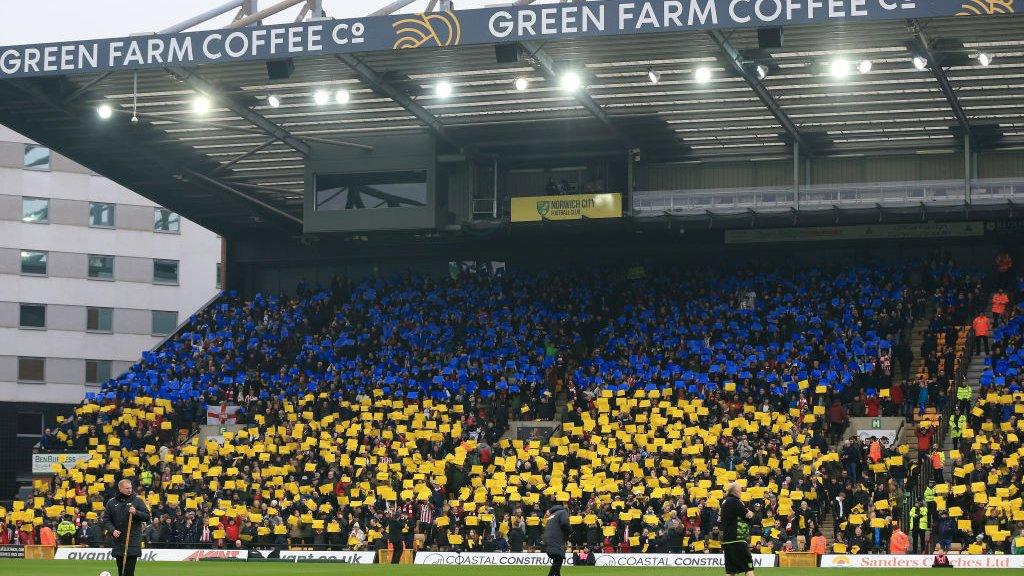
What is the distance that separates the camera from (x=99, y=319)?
252ft

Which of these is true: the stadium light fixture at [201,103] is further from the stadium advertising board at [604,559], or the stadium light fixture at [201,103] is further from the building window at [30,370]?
the building window at [30,370]

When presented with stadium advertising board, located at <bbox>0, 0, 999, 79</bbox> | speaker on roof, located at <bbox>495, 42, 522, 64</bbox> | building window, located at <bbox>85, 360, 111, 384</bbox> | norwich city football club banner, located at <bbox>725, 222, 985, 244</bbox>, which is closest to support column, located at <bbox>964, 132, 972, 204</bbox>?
norwich city football club banner, located at <bbox>725, 222, 985, 244</bbox>

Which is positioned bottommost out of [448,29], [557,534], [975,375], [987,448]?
[557,534]

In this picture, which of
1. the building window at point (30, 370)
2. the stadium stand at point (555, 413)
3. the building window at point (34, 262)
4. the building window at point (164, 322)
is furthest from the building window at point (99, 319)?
the stadium stand at point (555, 413)

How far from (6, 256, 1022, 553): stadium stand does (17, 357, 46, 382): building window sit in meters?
23.5

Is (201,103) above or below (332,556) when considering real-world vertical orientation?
above

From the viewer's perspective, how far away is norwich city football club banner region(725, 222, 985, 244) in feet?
153

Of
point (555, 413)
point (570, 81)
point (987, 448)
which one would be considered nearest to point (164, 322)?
point (555, 413)

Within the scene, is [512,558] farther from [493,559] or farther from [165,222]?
[165,222]

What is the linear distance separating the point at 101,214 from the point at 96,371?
779 cm

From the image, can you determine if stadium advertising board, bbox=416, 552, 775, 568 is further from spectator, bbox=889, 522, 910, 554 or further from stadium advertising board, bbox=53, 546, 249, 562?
stadium advertising board, bbox=53, 546, 249, 562

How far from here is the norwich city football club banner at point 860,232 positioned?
46750mm

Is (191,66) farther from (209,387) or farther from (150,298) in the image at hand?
(150,298)

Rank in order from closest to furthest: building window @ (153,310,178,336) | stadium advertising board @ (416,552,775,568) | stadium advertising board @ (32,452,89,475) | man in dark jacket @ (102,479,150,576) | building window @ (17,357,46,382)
A: man in dark jacket @ (102,479,150,576) → stadium advertising board @ (416,552,775,568) → stadium advertising board @ (32,452,89,475) → building window @ (17,357,46,382) → building window @ (153,310,178,336)
